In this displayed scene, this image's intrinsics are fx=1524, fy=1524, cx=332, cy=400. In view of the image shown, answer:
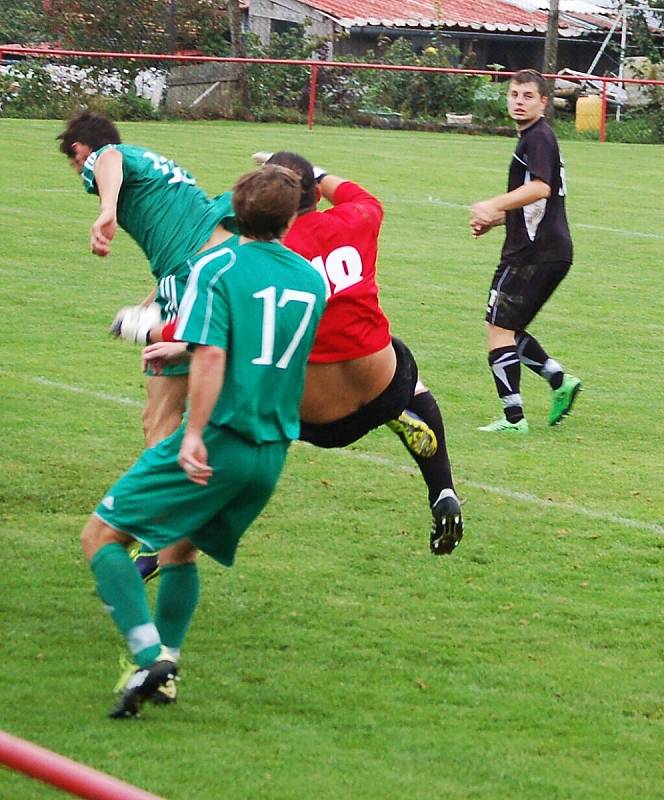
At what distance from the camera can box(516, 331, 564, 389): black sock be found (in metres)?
9.58

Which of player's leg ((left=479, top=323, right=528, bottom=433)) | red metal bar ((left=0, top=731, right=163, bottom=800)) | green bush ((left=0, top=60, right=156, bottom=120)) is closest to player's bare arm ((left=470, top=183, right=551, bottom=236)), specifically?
player's leg ((left=479, top=323, right=528, bottom=433))

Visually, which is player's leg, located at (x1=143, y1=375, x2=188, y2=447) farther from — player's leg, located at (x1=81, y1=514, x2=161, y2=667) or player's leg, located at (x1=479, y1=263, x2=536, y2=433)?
player's leg, located at (x1=479, y1=263, x2=536, y2=433)

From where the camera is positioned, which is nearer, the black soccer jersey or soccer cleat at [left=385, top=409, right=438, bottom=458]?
soccer cleat at [left=385, top=409, right=438, bottom=458]

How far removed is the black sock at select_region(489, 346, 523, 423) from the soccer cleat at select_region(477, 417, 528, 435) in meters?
0.03

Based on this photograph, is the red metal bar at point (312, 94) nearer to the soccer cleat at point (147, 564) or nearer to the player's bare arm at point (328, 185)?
the player's bare arm at point (328, 185)

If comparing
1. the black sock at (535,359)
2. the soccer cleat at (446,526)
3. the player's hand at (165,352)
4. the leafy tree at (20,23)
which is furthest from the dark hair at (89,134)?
the leafy tree at (20,23)

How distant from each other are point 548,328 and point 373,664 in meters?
7.94

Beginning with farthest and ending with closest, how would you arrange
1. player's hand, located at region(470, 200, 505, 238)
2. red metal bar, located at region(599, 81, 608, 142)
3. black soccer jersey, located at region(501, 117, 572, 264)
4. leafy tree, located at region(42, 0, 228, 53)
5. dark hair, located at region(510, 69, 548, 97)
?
leafy tree, located at region(42, 0, 228, 53)
red metal bar, located at region(599, 81, 608, 142)
black soccer jersey, located at region(501, 117, 572, 264)
dark hair, located at region(510, 69, 548, 97)
player's hand, located at region(470, 200, 505, 238)

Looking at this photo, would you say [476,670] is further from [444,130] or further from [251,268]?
[444,130]

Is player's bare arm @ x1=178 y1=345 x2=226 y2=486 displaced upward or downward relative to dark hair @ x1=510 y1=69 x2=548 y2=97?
downward

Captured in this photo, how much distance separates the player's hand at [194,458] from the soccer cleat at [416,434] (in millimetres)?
2182

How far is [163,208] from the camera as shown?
639cm

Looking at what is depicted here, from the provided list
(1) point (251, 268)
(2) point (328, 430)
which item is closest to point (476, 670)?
(2) point (328, 430)

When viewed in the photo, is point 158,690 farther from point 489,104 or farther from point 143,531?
point 489,104
